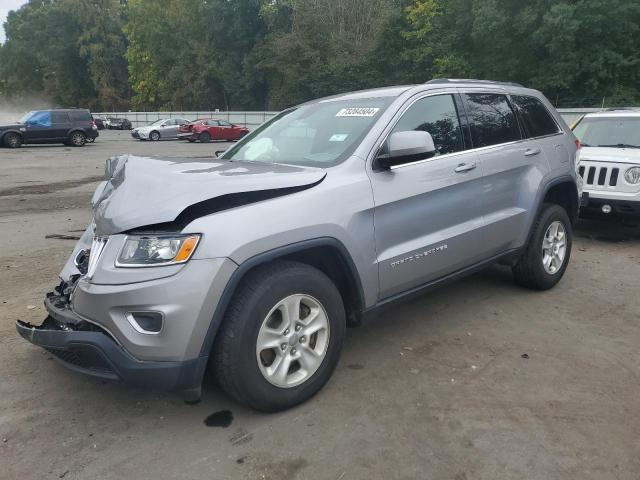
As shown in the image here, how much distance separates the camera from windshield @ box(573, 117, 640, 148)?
7516 millimetres

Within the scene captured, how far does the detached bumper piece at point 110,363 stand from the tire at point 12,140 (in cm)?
2391

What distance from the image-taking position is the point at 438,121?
4.00 metres

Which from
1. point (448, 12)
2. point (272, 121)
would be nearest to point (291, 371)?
point (272, 121)

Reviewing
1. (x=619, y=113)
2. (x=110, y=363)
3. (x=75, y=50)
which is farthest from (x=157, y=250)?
(x=75, y=50)

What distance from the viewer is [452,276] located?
13.0 feet

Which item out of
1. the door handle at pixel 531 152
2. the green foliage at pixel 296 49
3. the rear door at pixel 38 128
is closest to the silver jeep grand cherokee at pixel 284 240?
the door handle at pixel 531 152

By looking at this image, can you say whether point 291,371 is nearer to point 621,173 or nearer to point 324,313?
point 324,313

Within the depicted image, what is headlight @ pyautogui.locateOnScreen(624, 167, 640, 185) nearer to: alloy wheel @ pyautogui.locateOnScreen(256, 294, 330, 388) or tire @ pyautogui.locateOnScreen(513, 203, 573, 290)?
tire @ pyautogui.locateOnScreen(513, 203, 573, 290)

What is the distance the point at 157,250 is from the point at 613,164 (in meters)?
6.39

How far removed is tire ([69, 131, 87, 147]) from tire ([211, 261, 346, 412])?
25.1m

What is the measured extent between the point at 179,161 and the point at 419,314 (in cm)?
230

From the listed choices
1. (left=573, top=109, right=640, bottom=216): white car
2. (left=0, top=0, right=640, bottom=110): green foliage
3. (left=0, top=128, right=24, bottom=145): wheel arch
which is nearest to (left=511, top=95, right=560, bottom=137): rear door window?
(left=573, top=109, right=640, bottom=216): white car

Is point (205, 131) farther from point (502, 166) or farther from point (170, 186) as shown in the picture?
point (170, 186)

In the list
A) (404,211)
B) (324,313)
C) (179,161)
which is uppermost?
(179,161)
